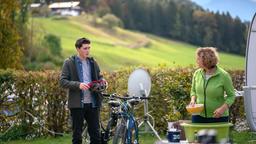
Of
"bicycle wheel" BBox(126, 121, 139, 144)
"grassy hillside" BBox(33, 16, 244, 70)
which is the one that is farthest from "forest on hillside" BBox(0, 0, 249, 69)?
"bicycle wheel" BBox(126, 121, 139, 144)

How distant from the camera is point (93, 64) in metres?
7.02

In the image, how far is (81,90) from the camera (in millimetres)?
6840

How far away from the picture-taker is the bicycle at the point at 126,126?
6.92m

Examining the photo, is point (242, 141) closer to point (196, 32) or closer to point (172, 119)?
point (172, 119)

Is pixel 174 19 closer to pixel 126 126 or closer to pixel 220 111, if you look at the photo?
pixel 126 126

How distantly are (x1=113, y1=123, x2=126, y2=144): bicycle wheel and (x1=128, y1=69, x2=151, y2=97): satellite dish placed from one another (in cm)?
269

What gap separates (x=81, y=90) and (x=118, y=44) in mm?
74354

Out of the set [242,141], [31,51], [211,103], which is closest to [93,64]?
[211,103]

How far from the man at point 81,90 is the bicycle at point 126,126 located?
0.33m

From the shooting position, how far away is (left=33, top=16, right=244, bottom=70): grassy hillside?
70438 millimetres

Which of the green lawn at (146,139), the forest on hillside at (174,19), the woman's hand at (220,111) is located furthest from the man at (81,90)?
the forest on hillside at (174,19)

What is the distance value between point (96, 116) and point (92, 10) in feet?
274

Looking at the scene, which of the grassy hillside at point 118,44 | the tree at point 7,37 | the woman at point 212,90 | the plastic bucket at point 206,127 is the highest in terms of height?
the grassy hillside at point 118,44

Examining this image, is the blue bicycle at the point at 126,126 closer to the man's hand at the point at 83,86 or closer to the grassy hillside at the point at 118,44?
the man's hand at the point at 83,86
